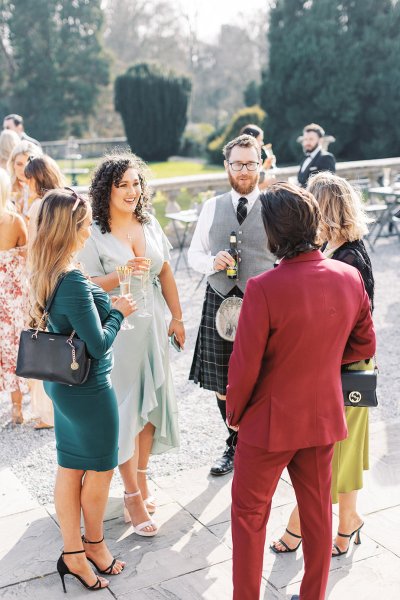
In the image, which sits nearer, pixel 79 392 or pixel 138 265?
pixel 79 392

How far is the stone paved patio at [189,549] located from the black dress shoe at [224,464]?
0.07 metres

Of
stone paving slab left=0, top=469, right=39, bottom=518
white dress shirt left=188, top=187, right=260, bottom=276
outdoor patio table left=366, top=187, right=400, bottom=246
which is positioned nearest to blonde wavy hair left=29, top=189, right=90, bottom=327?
white dress shirt left=188, top=187, right=260, bottom=276

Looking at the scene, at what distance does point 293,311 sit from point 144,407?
4.71 ft

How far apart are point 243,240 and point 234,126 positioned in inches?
786

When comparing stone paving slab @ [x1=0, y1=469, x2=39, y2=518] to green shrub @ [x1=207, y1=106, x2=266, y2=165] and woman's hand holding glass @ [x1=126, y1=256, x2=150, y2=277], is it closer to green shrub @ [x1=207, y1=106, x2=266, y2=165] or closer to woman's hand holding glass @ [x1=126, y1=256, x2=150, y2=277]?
woman's hand holding glass @ [x1=126, y1=256, x2=150, y2=277]

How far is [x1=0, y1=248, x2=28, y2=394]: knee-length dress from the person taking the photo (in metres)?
4.95

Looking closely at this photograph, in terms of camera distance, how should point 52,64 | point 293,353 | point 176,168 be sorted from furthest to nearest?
point 52,64, point 176,168, point 293,353

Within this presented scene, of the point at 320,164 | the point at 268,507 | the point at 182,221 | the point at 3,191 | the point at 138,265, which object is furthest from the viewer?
the point at 182,221

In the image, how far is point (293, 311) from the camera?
2320 mm

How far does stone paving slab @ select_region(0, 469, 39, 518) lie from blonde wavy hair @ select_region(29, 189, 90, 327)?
1551mm

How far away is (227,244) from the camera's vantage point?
3.84 meters

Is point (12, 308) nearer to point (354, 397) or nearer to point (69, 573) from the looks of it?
point (69, 573)

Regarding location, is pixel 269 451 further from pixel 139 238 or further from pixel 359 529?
pixel 139 238

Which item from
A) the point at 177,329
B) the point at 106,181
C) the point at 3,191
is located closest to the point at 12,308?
the point at 3,191
